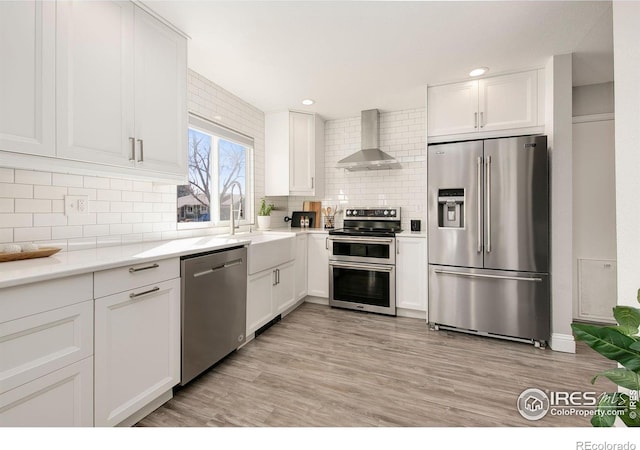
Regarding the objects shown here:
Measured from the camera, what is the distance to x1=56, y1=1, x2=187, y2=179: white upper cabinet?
1497 mm

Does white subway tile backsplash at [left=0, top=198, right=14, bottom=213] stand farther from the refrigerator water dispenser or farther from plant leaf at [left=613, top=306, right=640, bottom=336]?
the refrigerator water dispenser

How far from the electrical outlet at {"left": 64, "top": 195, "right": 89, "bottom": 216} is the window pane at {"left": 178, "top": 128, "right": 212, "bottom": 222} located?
862 millimetres

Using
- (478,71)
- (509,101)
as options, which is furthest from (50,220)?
(509,101)

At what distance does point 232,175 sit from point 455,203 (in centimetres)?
249

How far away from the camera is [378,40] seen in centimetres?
222

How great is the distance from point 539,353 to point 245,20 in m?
3.48

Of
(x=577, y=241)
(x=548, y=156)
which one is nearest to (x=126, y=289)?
(x=548, y=156)

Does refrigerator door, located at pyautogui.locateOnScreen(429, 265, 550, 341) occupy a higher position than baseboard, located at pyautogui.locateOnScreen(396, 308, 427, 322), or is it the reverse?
refrigerator door, located at pyautogui.locateOnScreen(429, 265, 550, 341)

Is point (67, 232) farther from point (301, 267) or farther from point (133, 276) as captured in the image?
point (301, 267)

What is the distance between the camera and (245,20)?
1979 mm

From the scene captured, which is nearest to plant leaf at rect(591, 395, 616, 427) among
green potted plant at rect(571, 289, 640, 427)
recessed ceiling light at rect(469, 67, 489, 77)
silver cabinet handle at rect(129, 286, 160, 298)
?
green potted plant at rect(571, 289, 640, 427)

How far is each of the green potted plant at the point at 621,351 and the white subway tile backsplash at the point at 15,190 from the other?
→ 2.51 m

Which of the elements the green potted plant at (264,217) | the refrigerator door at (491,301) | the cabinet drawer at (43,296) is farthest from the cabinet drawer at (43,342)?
the refrigerator door at (491,301)
